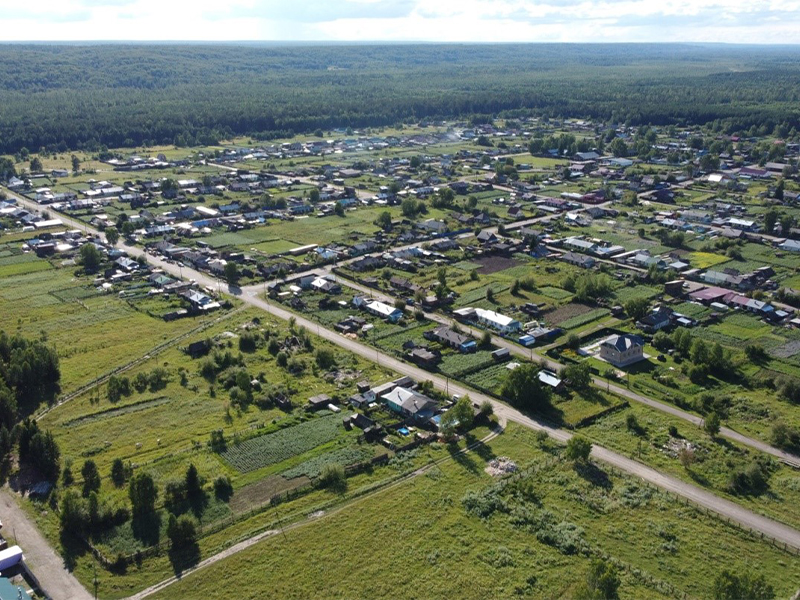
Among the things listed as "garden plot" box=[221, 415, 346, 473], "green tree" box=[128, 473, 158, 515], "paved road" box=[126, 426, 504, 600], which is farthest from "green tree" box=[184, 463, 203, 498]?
"paved road" box=[126, 426, 504, 600]

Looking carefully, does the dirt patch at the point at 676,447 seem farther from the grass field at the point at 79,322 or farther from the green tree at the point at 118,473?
the grass field at the point at 79,322

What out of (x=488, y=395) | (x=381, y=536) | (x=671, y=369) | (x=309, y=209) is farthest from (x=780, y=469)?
(x=309, y=209)

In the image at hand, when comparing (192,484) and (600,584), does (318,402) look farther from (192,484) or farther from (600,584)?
(600,584)

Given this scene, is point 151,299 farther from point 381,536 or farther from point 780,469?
point 780,469

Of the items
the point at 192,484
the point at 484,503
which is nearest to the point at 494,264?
the point at 484,503

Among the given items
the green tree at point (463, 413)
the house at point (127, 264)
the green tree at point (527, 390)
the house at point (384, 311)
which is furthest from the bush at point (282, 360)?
the house at point (127, 264)

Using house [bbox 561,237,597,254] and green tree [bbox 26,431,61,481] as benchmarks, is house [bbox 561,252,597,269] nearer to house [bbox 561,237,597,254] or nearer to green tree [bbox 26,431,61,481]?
house [bbox 561,237,597,254]
